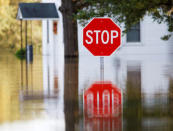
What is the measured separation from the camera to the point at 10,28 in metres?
64.1

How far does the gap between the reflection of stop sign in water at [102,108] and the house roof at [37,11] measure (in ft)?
76.4

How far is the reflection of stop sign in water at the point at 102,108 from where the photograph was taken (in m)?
7.96

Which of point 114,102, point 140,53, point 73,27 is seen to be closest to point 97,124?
point 114,102

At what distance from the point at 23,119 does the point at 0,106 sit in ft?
5.97

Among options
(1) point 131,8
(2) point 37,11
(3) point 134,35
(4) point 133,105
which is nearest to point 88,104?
(4) point 133,105

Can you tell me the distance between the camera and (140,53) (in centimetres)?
3738

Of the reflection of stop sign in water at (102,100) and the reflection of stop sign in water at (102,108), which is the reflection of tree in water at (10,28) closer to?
the reflection of stop sign in water at (102,100)

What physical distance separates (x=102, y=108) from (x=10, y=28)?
5531 centimetres

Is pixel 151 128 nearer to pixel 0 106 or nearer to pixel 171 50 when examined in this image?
pixel 0 106

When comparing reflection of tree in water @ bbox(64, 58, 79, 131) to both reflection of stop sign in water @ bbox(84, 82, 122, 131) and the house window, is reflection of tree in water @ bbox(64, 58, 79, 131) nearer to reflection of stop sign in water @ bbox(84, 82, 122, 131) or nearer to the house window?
reflection of stop sign in water @ bbox(84, 82, 122, 131)

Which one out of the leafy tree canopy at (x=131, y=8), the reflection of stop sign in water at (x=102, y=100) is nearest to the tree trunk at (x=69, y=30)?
the leafy tree canopy at (x=131, y=8)

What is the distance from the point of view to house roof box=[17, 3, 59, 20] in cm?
3700

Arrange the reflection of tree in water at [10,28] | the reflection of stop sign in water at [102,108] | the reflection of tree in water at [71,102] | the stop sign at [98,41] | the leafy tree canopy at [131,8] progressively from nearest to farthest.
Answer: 1. the reflection of stop sign in water at [102,108]
2. the reflection of tree in water at [71,102]
3. the stop sign at [98,41]
4. the leafy tree canopy at [131,8]
5. the reflection of tree in water at [10,28]

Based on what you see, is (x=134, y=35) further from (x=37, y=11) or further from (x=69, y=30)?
(x=69, y=30)
